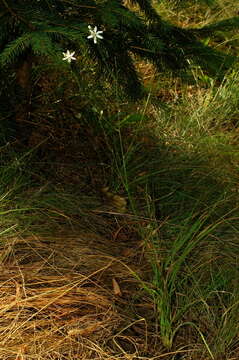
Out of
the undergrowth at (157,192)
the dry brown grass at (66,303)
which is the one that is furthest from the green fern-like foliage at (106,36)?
the dry brown grass at (66,303)

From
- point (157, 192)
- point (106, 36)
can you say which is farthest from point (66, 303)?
point (106, 36)

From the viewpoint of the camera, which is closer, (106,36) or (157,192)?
(106,36)

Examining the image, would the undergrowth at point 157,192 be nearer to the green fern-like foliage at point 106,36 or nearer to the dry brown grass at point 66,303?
the dry brown grass at point 66,303

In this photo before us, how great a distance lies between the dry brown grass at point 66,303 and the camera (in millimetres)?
1814

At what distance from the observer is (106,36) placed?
7.16 ft

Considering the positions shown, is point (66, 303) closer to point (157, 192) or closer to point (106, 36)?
point (157, 192)

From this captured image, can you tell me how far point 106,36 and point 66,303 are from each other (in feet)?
3.09

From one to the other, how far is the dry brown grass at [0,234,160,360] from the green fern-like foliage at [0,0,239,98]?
2.13 ft

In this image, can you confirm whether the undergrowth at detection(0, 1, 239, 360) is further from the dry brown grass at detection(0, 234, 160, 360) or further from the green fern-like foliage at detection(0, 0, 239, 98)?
the green fern-like foliage at detection(0, 0, 239, 98)

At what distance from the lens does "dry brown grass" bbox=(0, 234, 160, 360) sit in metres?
1.81

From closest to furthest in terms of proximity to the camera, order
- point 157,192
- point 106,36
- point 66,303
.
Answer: point 66,303
point 106,36
point 157,192

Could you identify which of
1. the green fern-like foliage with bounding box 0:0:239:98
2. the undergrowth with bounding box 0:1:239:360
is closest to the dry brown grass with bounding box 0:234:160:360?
the undergrowth with bounding box 0:1:239:360

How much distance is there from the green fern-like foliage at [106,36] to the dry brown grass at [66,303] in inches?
25.5

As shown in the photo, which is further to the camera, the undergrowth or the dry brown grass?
the undergrowth
